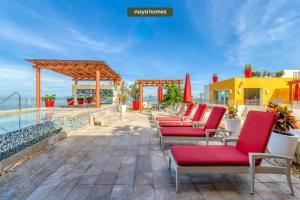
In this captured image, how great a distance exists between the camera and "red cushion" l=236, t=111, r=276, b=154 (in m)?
2.44

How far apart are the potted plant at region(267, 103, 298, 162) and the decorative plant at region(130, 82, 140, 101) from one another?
13990mm

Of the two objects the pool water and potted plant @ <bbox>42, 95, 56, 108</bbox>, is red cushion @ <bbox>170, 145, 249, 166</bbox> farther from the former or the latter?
potted plant @ <bbox>42, 95, 56, 108</bbox>

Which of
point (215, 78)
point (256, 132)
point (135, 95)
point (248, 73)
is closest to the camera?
point (256, 132)

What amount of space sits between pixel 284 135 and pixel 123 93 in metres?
13.5

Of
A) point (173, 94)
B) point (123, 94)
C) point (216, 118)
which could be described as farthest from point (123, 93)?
point (216, 118)

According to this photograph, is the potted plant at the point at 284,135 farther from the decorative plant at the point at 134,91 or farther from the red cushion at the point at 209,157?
the decorative plant at the point at 134,91

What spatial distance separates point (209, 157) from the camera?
248 centimetres

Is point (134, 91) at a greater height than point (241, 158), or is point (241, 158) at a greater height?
point (134, 91)

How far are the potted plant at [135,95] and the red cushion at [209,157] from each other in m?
14.1

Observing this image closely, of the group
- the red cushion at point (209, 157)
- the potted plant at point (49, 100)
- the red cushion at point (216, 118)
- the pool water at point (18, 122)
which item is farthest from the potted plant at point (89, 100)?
the red cushion at point (209, 157)

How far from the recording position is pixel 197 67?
32094 millimetres

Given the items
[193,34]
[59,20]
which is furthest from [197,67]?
[59,20]

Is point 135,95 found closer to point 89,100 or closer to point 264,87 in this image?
point 89,100

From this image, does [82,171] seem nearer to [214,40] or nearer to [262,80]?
[262,80]
